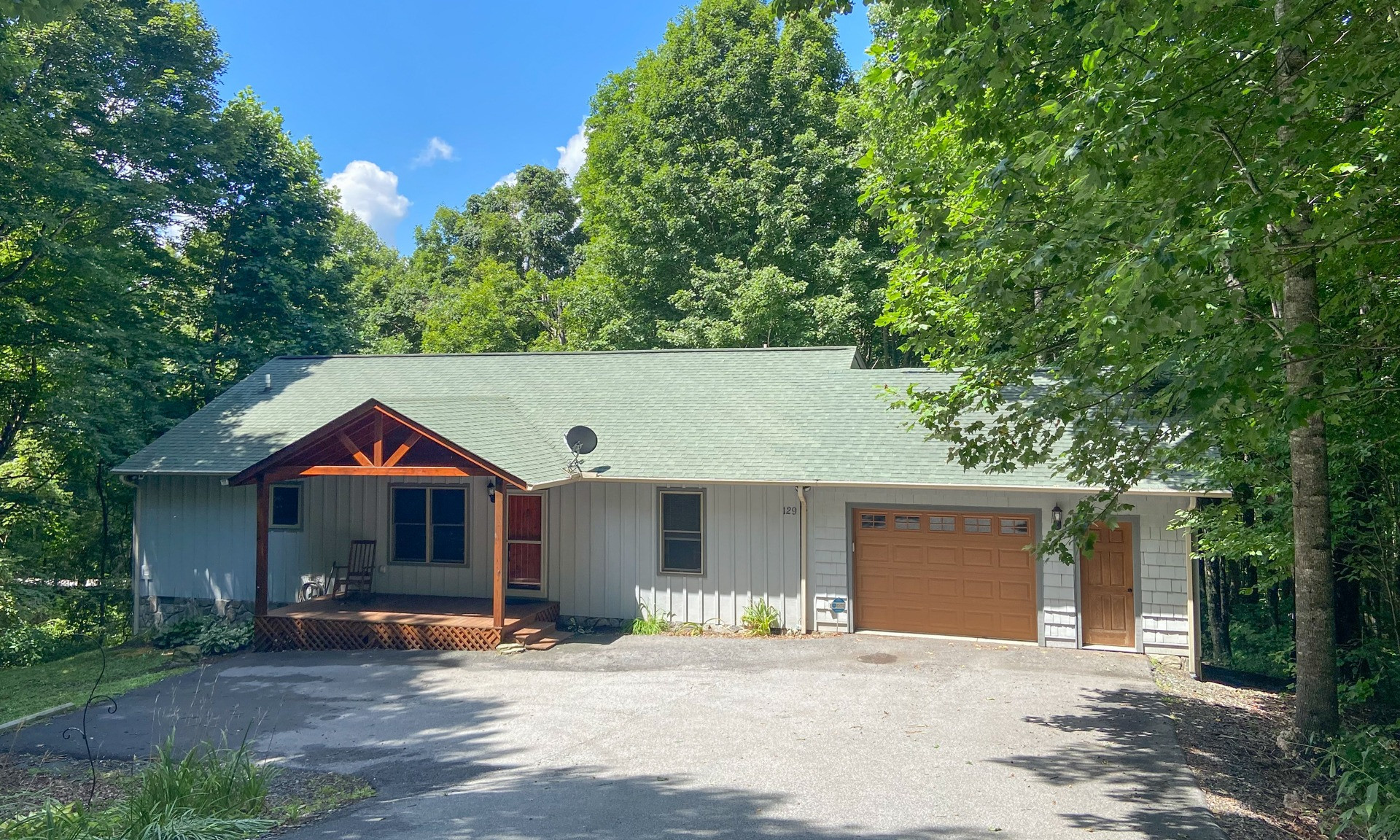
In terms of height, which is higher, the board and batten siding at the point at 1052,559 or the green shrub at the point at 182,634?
the board and batten siding at the point at 1052,559

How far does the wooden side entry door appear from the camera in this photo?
12320mm

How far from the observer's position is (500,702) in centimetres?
1021

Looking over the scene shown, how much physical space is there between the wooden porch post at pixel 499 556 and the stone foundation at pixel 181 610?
5281mm

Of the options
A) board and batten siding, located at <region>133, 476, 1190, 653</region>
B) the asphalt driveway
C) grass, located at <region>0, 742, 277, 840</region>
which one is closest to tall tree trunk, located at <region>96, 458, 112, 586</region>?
board and batten siding, located at <region>133, 476, 1190, 653</region>

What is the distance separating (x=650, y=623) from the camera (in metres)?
14.0

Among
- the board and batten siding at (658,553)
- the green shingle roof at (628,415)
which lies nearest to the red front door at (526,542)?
the board and batten siding at (658,553)

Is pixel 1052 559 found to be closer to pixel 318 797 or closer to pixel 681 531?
pixel 681 531

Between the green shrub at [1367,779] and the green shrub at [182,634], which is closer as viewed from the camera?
the green shrub at [1367,779]

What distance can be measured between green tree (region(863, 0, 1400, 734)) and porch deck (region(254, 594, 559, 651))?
8034 mm

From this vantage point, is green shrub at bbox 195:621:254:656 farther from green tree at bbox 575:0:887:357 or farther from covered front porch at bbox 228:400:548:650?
green tree at bbox 575:0:887:357

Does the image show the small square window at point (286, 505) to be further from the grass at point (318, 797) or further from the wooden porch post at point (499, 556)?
the grass at point (318, 797)

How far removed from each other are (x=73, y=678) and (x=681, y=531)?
32.3ft

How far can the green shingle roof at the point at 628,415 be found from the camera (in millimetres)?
13062

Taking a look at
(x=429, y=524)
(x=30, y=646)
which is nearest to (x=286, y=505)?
(x=429, y=524)
